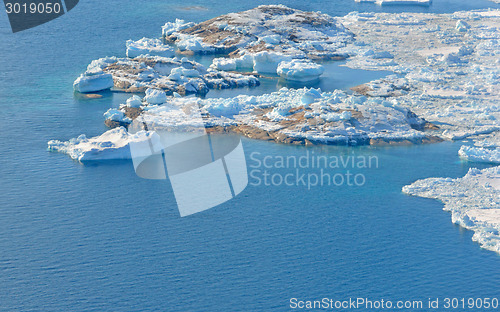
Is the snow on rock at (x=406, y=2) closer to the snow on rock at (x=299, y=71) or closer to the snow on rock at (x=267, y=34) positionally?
the snow on rock at (x=267, y=34)

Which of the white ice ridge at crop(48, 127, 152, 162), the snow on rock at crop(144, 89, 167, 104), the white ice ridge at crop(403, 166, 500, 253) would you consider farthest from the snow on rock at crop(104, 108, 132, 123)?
the white ice ridge at crop(403, 166, 500, 253)

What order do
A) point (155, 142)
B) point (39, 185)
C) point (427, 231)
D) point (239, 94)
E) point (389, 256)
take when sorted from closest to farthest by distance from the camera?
1. point (389, 256)
2. point (427, 231)
3. point (39, 185)
4. point (155, 142)
5. point (239, 94)

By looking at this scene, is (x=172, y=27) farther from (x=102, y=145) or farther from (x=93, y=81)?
(x=102, y=145)

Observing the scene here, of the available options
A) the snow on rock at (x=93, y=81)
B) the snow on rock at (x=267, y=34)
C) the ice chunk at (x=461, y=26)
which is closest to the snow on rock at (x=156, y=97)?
the snow on rock at (x=93, y=81)

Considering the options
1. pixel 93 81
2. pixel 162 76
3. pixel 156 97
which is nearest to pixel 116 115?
pixel 156 97

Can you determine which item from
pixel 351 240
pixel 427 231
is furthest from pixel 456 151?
pixel 351 240

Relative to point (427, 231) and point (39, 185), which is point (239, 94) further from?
point (427, 231)
